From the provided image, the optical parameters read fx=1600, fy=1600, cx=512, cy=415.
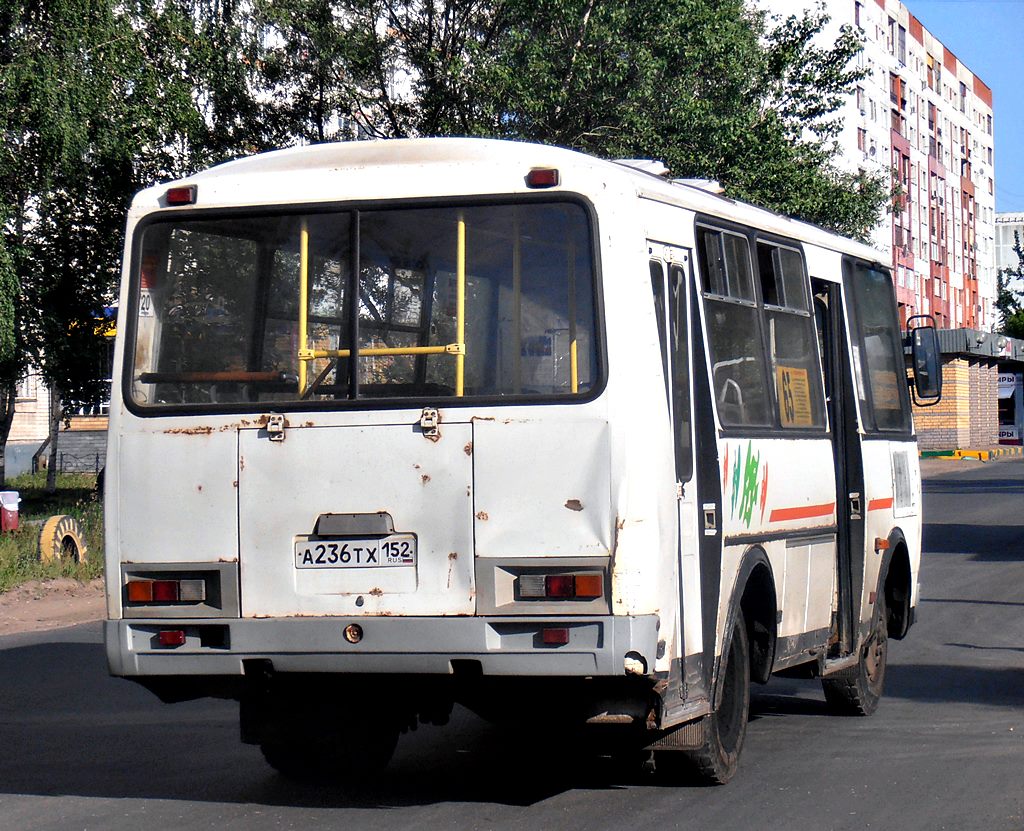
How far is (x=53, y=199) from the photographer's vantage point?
22.2 metres

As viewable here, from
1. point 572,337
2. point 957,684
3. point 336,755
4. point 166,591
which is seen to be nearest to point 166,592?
point 166,591

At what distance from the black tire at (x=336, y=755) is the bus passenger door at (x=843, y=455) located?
275 centimetres

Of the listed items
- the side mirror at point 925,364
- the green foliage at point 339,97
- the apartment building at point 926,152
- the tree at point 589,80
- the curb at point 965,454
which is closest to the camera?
the side mirror at point 925,364

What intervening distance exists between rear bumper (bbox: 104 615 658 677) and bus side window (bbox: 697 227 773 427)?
1.49 metres

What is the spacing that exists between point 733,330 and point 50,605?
1158 cm

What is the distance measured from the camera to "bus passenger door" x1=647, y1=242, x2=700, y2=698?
661 cm

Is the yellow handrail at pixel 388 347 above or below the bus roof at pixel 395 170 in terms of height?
below

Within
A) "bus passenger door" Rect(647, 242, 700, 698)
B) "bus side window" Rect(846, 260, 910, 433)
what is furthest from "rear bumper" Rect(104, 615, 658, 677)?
"bus side window" Rect(846, 260, 910, 433)

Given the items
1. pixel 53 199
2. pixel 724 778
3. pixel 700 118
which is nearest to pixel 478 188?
pixel 724 778

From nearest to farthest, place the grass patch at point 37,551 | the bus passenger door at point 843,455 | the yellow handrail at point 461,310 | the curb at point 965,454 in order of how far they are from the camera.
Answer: the yellow handrail at point 461,310
the bus passenger door at point 843,455
the grass patch at point 37,551
the curb at point 965,454

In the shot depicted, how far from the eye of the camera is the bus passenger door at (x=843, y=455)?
9094 millimetres

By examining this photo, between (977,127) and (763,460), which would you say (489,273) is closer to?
(763,460)

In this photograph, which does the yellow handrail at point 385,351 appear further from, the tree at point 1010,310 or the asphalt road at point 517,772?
the tree at point 1010,310

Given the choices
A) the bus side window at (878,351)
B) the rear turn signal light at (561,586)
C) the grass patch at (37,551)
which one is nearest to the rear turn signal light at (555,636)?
the rear turn signal light at (561,586)
